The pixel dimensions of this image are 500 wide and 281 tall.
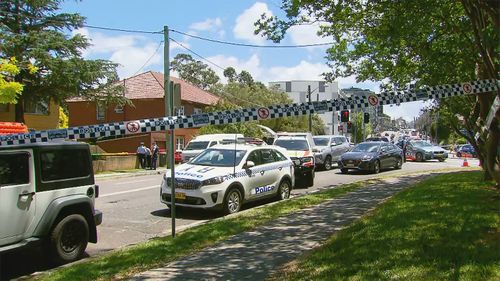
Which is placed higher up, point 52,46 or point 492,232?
point 52,46

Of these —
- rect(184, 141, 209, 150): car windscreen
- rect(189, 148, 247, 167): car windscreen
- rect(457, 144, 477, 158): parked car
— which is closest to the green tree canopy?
rect(184, 141, 209, 150): car windscreen

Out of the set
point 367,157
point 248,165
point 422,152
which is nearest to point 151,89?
point 422,152

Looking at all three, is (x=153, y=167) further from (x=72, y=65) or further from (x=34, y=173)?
(x=34, y=173)

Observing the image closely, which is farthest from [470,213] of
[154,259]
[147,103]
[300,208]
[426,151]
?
[147,103]

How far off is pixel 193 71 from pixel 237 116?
80.1 m

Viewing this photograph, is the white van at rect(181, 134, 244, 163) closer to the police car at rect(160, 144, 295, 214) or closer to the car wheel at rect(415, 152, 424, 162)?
the police car at rect(160, 144, 295, 214)

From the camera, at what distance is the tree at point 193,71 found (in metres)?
87.0

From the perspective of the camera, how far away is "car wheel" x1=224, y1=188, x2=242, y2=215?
443 inches

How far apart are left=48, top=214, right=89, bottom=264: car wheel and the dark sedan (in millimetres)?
15866

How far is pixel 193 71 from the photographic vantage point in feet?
287

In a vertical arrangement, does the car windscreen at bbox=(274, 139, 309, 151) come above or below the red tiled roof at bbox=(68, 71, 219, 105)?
below

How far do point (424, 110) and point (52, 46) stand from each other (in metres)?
18.8

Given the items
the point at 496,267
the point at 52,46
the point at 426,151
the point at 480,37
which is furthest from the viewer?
the point at 426,151

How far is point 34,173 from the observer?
6906 millimetres
